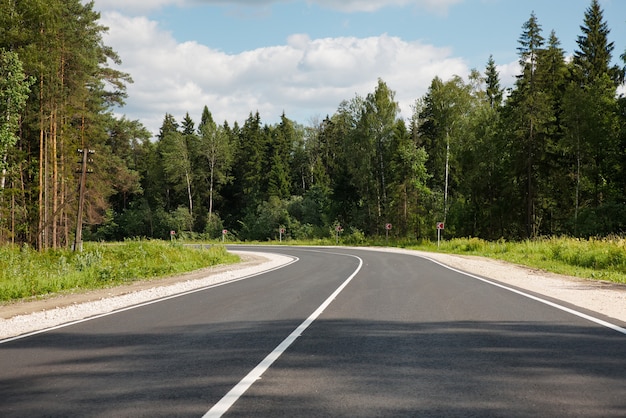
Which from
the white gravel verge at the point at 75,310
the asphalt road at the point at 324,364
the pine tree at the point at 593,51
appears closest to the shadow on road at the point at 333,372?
the asphalt road at the point at 324,364

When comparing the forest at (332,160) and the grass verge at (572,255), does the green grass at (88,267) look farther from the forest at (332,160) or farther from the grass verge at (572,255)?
the grass verge at (572,255)

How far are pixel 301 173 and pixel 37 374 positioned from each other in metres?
83.9

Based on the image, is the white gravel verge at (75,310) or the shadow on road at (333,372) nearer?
the shadow on road at (333,372)

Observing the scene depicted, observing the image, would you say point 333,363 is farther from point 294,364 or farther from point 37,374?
point 37,374

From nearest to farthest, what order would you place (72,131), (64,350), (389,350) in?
(389,350) < (64,350) < (72,131)

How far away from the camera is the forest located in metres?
34.0

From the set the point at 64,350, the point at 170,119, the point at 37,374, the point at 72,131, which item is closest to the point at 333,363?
the point at 37,374

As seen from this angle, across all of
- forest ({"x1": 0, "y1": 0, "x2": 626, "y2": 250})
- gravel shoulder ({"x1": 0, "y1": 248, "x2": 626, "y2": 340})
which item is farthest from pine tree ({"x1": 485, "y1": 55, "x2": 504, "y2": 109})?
gravel shoulder ({"x1": 0, "y1": 248, "x2": 626, "y2": 340})

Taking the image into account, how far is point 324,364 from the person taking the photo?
5.42 m

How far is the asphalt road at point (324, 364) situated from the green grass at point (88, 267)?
22.5 feet

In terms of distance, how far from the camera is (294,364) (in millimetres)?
5445

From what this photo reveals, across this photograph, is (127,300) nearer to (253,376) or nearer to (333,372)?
(253,376)

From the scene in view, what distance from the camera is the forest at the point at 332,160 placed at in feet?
112

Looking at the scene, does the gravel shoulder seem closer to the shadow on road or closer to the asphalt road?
the asphalt road
